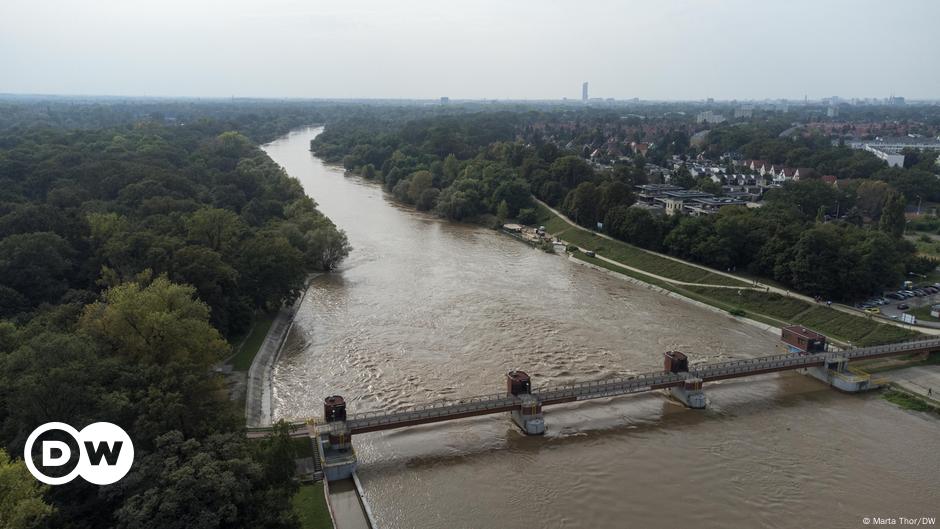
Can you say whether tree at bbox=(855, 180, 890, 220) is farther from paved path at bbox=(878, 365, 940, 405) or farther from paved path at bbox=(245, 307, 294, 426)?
paved path at bbox=(245, 307, 294, 426)

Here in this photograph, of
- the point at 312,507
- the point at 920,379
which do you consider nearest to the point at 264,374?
the point at 312,507

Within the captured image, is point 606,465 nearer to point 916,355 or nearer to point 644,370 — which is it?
point 644,370

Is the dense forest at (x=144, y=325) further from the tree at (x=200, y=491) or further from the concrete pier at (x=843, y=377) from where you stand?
the concrete pier at (x=843, y=377)

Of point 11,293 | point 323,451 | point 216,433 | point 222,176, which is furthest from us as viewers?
point 222,176

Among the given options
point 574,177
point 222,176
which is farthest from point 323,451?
point 574,177

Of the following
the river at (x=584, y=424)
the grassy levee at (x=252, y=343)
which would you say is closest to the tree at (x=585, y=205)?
the river at (x=584, y=424)

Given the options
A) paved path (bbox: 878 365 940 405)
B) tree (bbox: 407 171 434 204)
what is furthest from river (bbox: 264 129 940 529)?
tree (bbox: 407 171 434 204)
